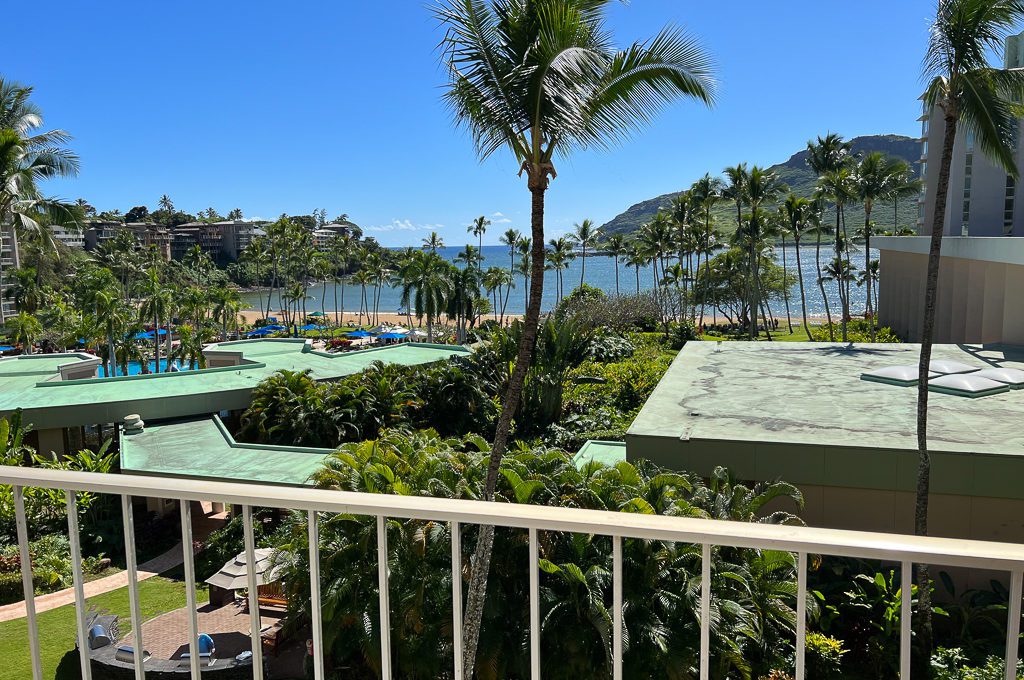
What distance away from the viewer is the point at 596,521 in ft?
5.91

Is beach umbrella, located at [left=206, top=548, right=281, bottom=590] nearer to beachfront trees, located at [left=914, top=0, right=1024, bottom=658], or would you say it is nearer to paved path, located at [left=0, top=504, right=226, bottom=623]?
paved path, located at [left=0, top=504, right=226, bottom=623]

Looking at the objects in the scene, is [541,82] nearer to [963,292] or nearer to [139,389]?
[139,389]

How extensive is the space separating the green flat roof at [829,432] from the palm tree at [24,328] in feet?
126

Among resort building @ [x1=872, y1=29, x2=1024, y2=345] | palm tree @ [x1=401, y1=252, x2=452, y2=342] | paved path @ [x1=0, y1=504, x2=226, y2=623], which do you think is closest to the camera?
paved path @ [x1=0, y1=504, x2=226, y2=623]

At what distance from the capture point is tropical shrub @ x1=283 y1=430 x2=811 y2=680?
7.39 m

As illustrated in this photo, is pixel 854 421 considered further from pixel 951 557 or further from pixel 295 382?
pixel 295 382

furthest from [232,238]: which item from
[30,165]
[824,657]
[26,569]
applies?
[26,569]

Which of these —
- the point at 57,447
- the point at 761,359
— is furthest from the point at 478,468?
the point at 57,447

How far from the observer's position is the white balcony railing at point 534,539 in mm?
1594

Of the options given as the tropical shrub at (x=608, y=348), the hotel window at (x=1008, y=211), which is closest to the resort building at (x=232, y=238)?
the tropical shrub at (x=608, y=348)

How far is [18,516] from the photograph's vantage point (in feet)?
7.66

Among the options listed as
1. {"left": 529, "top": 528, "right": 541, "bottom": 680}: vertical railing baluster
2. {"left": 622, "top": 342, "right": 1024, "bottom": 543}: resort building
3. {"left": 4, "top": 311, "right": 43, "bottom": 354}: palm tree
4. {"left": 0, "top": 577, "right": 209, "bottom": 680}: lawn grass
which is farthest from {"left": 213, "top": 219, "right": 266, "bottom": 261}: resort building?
{"left": 529, "top": 528, "right": 541, "bottom": 680}: vertical railing baluster

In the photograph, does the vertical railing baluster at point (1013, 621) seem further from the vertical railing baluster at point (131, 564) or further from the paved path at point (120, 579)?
the paved path at point (120, 579)

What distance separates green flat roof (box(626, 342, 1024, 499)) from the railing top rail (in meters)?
8.74
